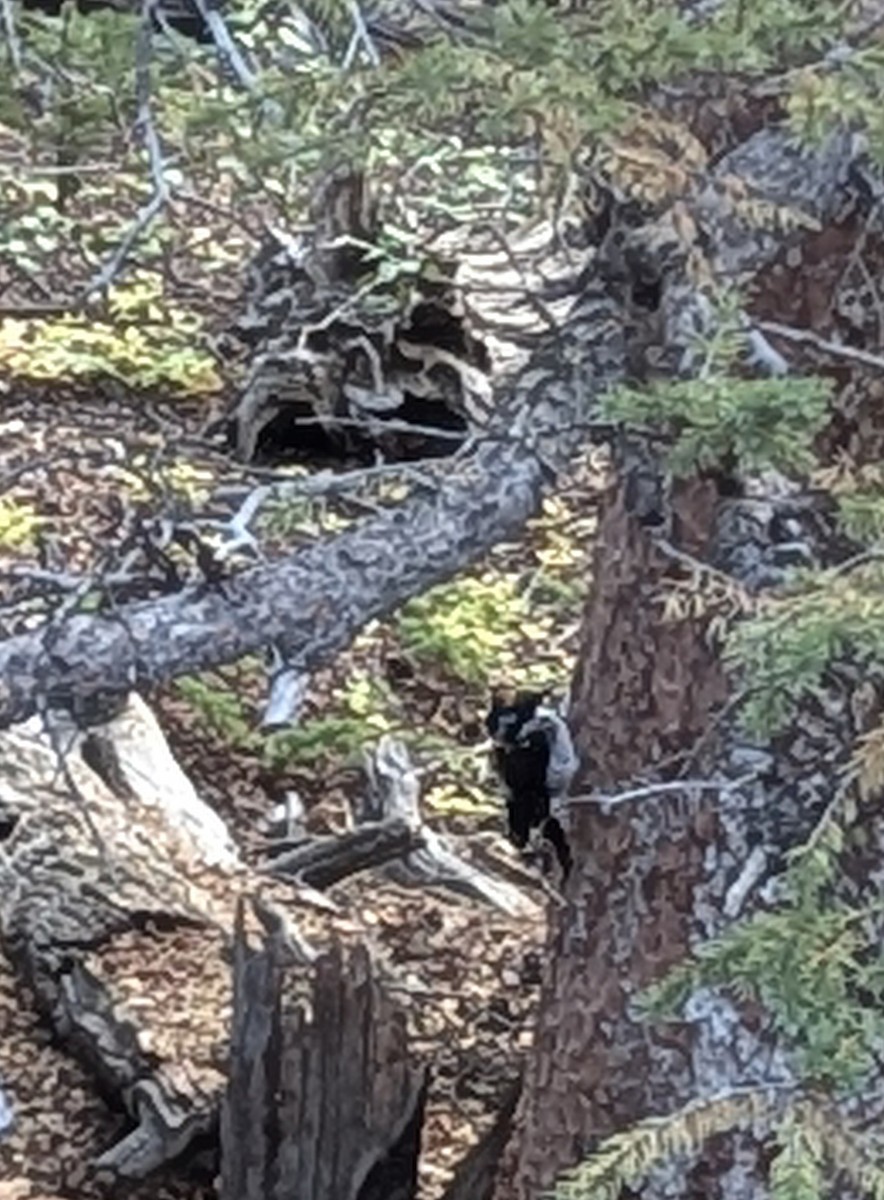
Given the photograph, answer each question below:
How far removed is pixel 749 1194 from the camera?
454cm

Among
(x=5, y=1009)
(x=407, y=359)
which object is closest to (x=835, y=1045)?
(x=5, y=1009)

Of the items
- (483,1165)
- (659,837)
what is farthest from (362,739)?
(659,837)

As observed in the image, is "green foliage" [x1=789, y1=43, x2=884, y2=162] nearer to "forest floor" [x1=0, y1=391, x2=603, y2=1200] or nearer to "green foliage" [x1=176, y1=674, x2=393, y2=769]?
"forest floor" [x1=0, y1=391, x2=603, y2=1200]

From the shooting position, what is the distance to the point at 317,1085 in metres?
5.26

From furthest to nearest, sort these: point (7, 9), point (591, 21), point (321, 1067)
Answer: point (321, 1067) → point (7, 9) → point (591, 21)

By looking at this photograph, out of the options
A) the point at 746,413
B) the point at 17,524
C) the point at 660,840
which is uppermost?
the point at 746,413

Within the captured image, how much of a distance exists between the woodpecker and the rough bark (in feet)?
0.17

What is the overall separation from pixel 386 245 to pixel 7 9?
337 cm

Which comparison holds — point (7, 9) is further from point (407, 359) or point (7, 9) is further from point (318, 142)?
point (407, 359)

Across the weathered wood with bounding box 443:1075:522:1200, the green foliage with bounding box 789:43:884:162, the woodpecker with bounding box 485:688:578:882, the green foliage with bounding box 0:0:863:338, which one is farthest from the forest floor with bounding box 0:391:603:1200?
the green foliage with bounding box 789:43:884:162

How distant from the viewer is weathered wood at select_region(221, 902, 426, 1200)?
521 cm

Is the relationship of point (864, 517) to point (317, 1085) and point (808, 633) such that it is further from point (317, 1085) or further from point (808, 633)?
point (317, 1085)

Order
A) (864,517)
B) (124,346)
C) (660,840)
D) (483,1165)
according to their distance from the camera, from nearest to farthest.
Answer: (864,517), (660,840), (483,1165), (124,346)

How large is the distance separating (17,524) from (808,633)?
5.87 metres
